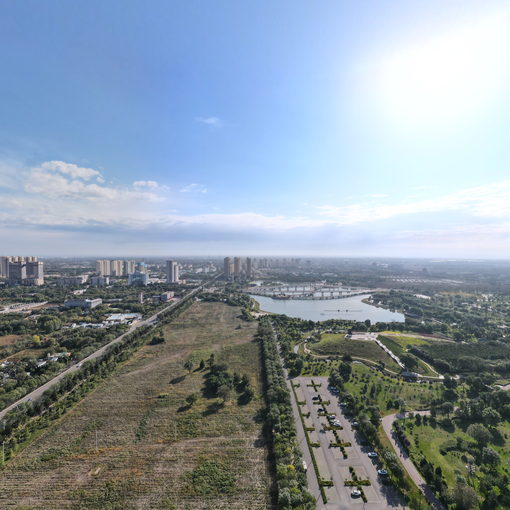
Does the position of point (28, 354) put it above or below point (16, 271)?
below

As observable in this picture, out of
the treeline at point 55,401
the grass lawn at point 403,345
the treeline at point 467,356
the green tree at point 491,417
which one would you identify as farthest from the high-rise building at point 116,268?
the green tree at point 491,417

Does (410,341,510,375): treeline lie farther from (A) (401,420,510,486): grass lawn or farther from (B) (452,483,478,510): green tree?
(B) (452,483,478,510): green tree

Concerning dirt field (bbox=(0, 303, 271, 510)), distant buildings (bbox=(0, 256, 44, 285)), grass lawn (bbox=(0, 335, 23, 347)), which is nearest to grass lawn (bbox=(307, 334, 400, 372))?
dirt field (bbox=(0, 303, 271, 510))

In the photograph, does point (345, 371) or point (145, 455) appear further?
point (345, 371)

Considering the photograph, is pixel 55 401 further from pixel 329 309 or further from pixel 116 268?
pixel 116 268

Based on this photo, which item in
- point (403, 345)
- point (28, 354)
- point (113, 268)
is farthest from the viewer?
point (113, 268)

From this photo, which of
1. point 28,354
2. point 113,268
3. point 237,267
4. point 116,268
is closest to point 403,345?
point 28,354
